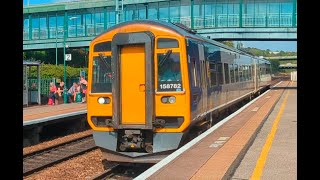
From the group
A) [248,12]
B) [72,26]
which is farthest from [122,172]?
[72,26]

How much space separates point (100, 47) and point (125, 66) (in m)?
0.86

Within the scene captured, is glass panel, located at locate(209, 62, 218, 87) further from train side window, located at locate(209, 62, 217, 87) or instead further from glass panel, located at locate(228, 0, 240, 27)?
glass panel, located at locate(228, 0, 240, 27)

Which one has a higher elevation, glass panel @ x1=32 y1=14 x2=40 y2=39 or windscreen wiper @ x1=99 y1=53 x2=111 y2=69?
glass panel @ x1=32 y1=14 x2=40 y2=39

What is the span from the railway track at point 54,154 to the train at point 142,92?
Answer: 200 cm

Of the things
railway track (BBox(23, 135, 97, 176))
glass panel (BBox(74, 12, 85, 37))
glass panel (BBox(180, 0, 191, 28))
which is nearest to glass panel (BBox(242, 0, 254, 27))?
glass panel (BBox(180, 0, 191, 28))

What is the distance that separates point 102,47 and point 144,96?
61.0 inches

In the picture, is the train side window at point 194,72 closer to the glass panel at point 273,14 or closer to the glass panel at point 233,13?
the glass panel at point 233,13

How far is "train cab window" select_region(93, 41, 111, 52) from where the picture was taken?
9.35m

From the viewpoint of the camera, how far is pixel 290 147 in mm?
9023

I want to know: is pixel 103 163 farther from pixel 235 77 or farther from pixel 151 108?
pixel 235 77

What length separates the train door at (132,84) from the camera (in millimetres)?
8898

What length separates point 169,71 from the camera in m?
8.96

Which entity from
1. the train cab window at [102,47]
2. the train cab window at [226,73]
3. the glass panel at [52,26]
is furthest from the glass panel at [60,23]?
the train cab window at [102,47]
